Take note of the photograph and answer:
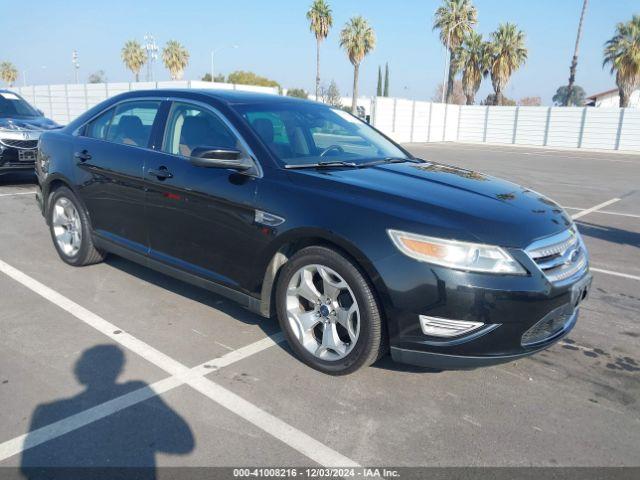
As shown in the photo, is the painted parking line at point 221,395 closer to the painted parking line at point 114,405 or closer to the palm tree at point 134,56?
the painted parking line at point 114,405

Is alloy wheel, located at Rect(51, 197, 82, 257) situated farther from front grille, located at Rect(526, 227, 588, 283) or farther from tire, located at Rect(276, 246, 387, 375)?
front grille, located at Rect(526, 227, 588, 283)

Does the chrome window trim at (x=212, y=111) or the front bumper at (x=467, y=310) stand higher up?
the chrome window trim at (x=212, y=111)

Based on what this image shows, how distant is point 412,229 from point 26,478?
217 centimetres

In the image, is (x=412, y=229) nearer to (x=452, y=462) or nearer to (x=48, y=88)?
(x=452, y=462)

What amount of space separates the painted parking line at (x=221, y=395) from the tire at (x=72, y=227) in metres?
0.69

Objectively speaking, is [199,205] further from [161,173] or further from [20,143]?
[20,143]

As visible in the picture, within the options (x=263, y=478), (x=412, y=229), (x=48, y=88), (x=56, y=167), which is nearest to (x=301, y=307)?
(x=412, y=229)

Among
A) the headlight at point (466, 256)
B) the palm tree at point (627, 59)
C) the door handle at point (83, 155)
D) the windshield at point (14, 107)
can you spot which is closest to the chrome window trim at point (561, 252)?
the headlight at point (466, 256)

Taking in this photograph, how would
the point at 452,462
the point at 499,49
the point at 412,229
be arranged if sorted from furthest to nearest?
the point at 499,49 < the point at 412,229 < the point at 452,462

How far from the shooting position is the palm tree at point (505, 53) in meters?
42.5

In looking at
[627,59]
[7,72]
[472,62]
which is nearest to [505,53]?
[472,62]

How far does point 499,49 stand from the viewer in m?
42.7

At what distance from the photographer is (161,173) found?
4.04 m

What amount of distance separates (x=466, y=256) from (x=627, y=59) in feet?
136
